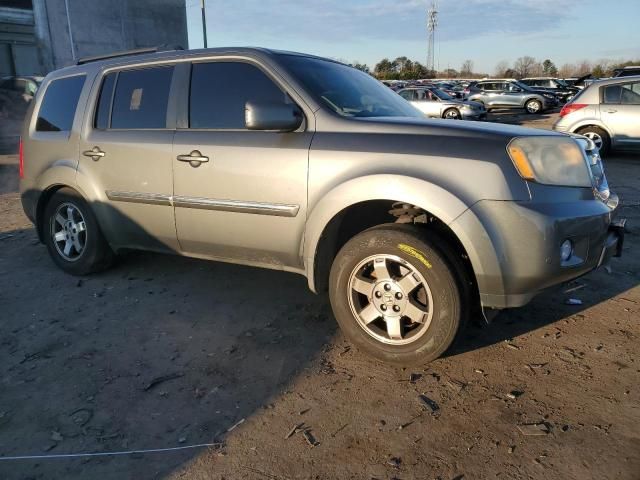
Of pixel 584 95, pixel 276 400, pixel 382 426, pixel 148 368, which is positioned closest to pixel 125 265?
pixel 148 368

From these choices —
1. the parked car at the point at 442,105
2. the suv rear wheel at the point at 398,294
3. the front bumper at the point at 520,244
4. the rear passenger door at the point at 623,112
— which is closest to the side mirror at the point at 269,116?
the suv rear wheel at the point at 398,294

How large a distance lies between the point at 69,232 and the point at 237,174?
2.06 m

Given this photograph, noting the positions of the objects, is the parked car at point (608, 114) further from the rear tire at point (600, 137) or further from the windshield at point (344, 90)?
the windshield at point (344, 90)

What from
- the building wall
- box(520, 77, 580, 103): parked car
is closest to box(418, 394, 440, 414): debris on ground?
box(520, 77, 580, 103): parked car

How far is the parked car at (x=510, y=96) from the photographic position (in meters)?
26.1

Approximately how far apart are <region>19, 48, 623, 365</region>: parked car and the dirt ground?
1.14 feet

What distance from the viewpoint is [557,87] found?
30.8 meters

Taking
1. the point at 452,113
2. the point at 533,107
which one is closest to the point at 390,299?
the point at 452,113

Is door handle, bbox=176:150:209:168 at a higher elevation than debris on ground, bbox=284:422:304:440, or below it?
higher

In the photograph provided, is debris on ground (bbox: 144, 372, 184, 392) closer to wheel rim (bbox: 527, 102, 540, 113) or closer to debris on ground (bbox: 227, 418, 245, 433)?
debris on ground (bbox: 227, 418, 245, 433)

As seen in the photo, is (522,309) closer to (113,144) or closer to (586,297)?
(586,297)

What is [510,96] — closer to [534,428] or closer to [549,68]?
[534,428]

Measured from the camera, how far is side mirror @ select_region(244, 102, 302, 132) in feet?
10.6

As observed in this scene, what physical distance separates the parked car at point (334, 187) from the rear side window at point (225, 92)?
1cm
